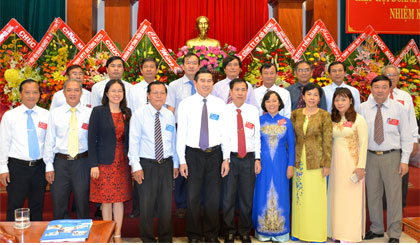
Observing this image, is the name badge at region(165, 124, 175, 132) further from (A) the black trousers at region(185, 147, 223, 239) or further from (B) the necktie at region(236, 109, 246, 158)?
(B) the necktie at region(236, 109, 246, 158)

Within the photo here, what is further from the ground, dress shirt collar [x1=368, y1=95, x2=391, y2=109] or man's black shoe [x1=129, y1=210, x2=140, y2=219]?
dress shirt collar [x1=368, y1=95, x2=391, y2=109]

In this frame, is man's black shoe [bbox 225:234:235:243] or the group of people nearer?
the group of people

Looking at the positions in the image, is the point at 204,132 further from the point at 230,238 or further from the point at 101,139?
the point at 230,238

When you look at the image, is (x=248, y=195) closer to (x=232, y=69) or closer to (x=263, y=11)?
(x=232, y=69)

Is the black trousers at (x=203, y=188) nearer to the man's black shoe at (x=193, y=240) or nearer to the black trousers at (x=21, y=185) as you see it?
the man's black shoe at (x=193, y=240)

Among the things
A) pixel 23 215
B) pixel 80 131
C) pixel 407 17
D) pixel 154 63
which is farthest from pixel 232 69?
pixel 407 17

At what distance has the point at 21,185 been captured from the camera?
300 cm

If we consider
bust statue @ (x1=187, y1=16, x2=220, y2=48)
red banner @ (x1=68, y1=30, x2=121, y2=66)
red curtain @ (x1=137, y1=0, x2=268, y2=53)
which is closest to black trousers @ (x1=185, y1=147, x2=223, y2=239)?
red banner @ (x1=68, y1=30, x2=121, y2=66)

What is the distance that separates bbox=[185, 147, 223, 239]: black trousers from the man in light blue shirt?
152 mm

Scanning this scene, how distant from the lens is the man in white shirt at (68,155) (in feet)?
9.61

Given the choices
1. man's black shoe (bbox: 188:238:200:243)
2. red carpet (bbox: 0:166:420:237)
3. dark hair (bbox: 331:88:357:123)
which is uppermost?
dark hair (bbox: 331:88:357:123)

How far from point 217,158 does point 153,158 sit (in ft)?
1.66

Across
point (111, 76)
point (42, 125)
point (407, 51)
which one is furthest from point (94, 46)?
point (407, 51)

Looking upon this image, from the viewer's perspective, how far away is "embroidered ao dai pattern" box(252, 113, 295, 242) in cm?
314
